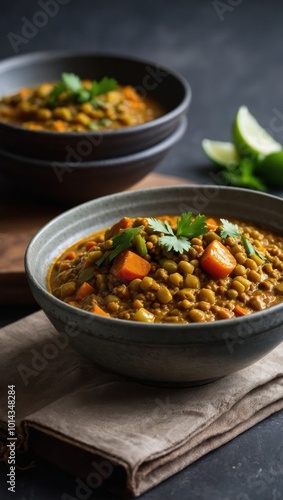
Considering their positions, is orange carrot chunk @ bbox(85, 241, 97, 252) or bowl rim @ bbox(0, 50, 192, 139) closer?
orange carrot chunk @ bbox(85, 241, 97, 252)

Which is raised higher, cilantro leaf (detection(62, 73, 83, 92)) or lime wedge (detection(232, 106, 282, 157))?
cilantro leaf (detection(62, 73, 83, 92))

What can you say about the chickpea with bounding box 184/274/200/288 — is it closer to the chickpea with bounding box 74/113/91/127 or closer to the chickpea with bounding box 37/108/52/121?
the chickpea with bounding box 74/113/91/127

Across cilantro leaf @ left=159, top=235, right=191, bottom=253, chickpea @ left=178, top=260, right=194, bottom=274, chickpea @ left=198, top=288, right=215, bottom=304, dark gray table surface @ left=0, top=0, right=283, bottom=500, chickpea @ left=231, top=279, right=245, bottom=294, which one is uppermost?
cilantro leaf @ left=159, top=235, right=191, bottom=253

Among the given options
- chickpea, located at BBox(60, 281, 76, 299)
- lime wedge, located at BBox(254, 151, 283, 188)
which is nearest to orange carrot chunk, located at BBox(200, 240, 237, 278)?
chickpea, located at BBox(60, 281, 76, 299)

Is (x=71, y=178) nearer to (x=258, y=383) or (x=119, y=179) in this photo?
(x=119, y=179)

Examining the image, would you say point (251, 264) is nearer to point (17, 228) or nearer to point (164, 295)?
point (164, 295)

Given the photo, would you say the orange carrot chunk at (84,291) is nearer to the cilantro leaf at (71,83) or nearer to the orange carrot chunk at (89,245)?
the orange carrot chunk at (89,245)

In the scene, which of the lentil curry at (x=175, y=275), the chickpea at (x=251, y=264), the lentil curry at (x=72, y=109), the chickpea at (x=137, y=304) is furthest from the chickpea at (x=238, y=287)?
the lentil curry at (x=72, y=109)

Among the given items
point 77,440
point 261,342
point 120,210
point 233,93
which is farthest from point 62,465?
point 233,93

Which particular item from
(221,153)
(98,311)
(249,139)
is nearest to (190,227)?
(98,311)
